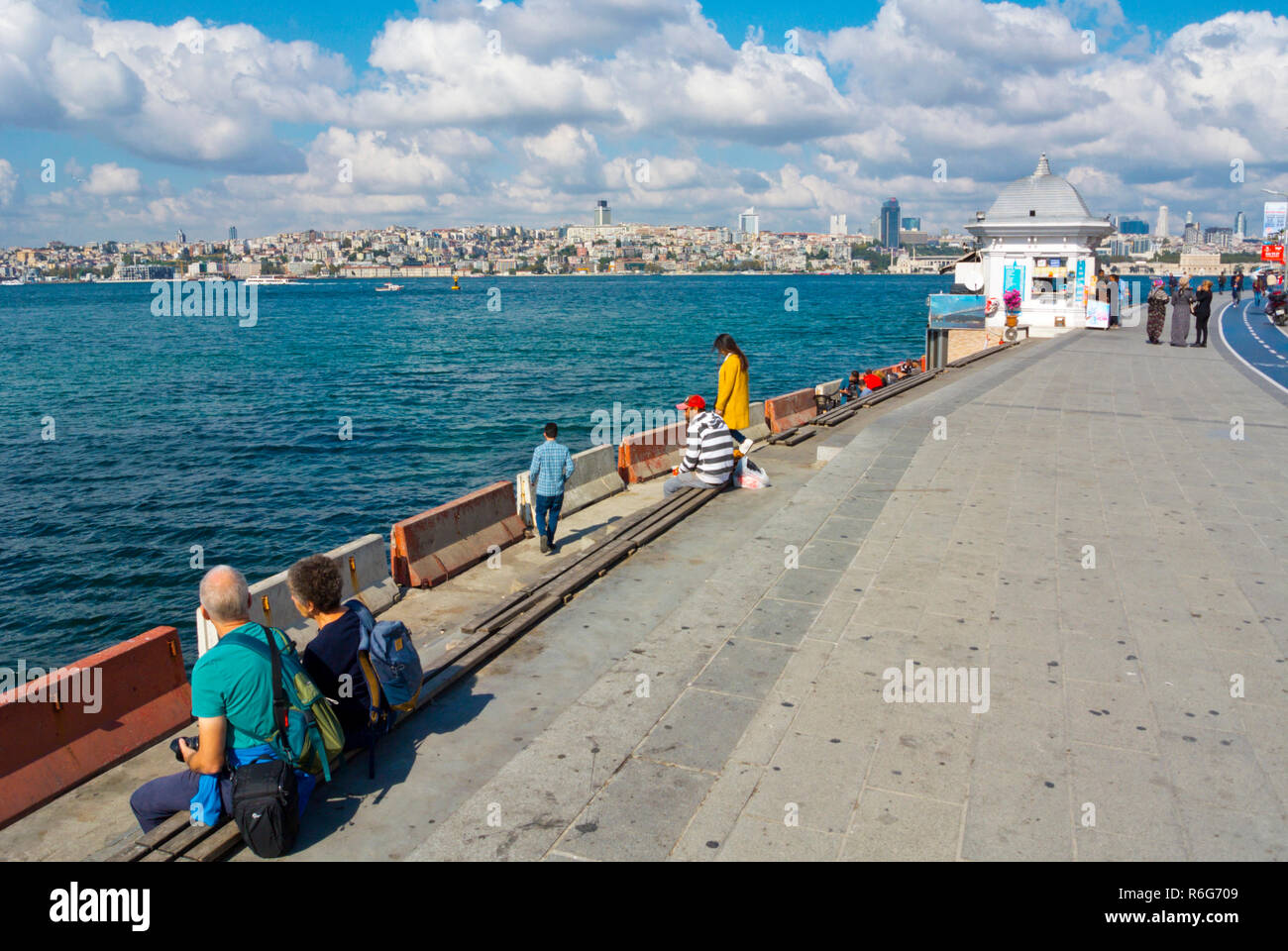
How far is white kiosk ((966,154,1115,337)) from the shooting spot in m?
36.1

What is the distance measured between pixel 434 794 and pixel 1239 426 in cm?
1437

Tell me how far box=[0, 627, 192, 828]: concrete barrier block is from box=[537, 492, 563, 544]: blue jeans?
4.16m

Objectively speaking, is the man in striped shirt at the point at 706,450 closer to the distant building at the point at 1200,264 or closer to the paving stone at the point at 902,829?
the paving stone at the point at 902,829

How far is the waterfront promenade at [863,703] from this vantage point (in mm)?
4508

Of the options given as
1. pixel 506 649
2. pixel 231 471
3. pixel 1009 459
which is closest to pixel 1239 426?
pixel 1009 459

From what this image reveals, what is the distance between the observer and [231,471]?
24.5 m

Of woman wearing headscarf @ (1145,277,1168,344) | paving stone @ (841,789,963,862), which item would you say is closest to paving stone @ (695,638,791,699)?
paving stone @ (841,789,963,862)

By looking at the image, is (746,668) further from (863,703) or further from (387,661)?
(387,661)

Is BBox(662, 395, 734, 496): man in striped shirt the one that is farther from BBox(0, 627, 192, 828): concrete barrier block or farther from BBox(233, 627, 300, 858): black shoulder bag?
BBox(233, 627, 300, 858): black shoulder bag

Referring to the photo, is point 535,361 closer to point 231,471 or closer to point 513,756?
point 231,471
